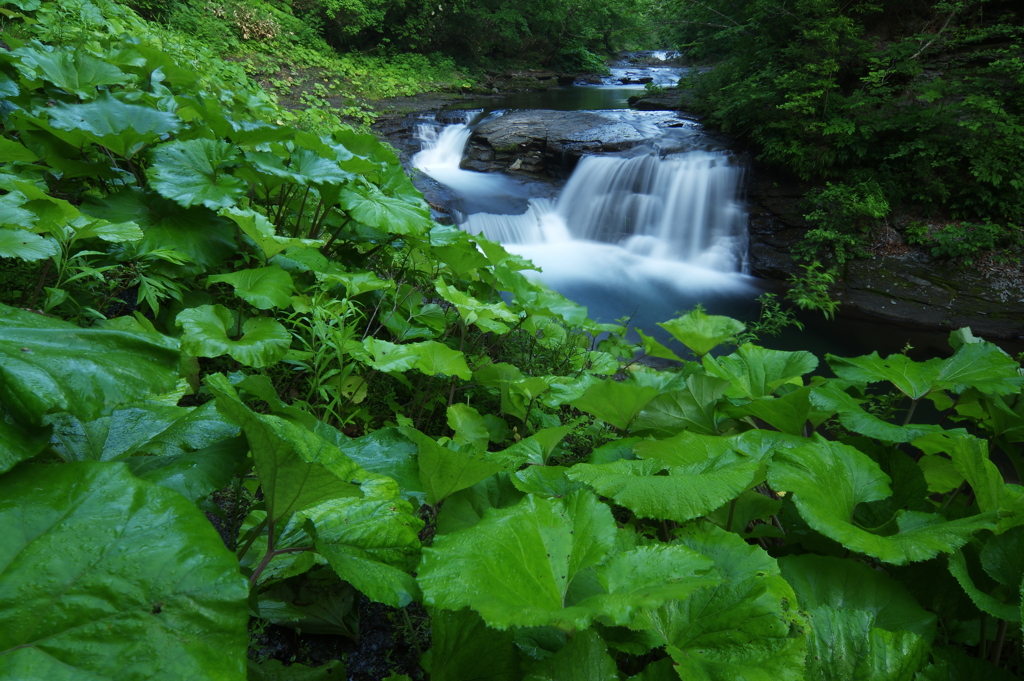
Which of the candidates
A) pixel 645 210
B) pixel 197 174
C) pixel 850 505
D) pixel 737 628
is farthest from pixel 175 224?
pixel 645 210

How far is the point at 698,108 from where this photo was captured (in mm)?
10891

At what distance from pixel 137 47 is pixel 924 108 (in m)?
9.57

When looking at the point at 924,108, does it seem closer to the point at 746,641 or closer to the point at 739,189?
the point at 739,189

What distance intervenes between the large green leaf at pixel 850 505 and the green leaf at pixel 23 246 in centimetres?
161

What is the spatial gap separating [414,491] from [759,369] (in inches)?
44.9

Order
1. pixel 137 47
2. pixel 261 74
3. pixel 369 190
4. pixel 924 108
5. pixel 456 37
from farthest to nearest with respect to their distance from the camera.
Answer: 1. pixel 456 37
2. pixel 261 74
3. pixel 924 108
4. pixel 137 47
5. pixel 369 190

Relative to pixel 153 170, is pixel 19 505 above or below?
below

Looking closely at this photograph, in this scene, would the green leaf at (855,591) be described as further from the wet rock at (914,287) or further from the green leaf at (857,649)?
the wet rock at (914,287)

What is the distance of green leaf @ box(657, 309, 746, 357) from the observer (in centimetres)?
181

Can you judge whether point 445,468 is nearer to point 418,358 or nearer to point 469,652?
point 469,652

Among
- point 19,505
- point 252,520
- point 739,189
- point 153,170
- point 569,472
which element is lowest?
point 739,189

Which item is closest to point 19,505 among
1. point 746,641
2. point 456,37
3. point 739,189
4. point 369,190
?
point 746,641

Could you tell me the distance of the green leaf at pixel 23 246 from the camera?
3.78 feet

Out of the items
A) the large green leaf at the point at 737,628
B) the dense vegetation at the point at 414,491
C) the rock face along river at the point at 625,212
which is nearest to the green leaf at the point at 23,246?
the dense vegetation at the point at 414,491
